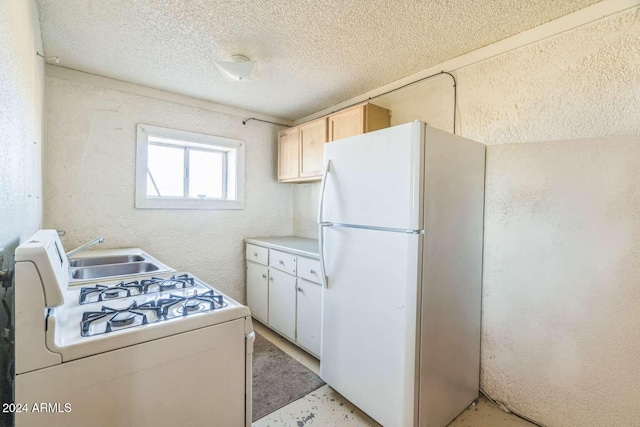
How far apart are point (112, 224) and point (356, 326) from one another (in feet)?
7.28

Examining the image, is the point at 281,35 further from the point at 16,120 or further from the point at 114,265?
the point at 114,265

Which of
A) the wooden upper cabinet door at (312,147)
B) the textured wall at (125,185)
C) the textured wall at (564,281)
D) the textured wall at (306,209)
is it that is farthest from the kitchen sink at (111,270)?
the textured wall at (564,281)

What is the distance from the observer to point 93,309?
1.14m

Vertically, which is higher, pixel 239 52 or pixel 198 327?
pixel 239 52

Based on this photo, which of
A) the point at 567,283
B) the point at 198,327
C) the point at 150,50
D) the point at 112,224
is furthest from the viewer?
the point at 112,224

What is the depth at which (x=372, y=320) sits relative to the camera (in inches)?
64.9

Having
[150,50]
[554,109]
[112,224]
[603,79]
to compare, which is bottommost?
[112,224]

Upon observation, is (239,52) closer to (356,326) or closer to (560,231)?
(356,326)

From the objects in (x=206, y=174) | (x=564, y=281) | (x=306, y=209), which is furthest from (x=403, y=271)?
(x=206, y=174)

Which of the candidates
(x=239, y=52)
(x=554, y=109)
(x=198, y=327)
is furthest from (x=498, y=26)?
(x=198, y=327)

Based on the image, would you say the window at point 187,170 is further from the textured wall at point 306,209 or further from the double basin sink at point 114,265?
the textured wall at point 306,209

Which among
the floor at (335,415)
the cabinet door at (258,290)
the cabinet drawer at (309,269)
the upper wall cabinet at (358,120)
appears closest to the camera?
the floor at (335,415)

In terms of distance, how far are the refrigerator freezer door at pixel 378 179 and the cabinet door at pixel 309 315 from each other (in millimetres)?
721

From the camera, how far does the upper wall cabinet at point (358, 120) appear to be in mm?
2373
